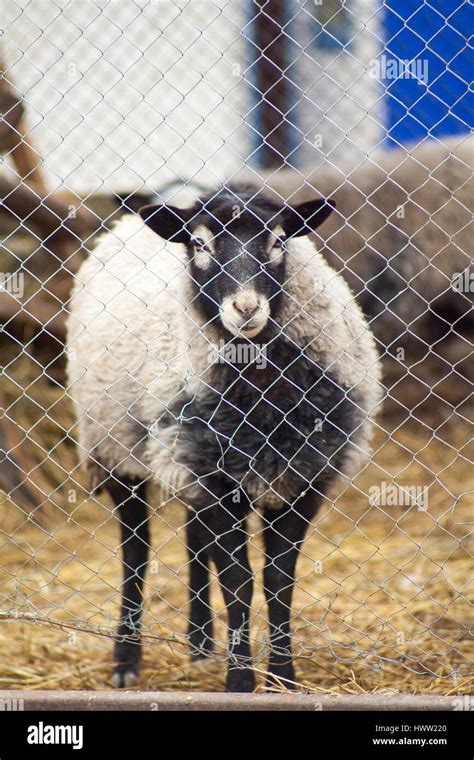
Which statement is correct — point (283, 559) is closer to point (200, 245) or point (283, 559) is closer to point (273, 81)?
point (200, 245)

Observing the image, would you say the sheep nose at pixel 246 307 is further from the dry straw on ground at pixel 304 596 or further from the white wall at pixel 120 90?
the white wall at pixel 120 90

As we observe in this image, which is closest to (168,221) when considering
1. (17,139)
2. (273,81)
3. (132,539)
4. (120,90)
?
(132,539)

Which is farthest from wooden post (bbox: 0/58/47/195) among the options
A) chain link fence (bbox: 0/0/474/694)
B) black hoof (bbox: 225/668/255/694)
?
black hoof (bbox: 225/668/255/694)

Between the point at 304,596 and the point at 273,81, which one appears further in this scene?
the point at 273,81

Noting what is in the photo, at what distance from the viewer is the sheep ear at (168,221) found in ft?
11.2

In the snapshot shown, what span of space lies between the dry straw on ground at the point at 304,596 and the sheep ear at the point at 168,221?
2.61ft

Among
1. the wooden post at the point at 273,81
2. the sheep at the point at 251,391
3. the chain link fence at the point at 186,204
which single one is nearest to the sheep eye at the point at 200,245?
the sheep at the point at 251,391

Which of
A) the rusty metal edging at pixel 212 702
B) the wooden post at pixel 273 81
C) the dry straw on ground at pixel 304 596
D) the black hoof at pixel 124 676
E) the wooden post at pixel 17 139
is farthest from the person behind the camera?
the wooden post at pixel 273 81

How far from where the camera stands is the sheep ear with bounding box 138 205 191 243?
134 inches

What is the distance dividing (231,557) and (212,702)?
0.70m

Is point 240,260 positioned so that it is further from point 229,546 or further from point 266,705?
point 266,705

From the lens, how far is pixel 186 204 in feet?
15.1
